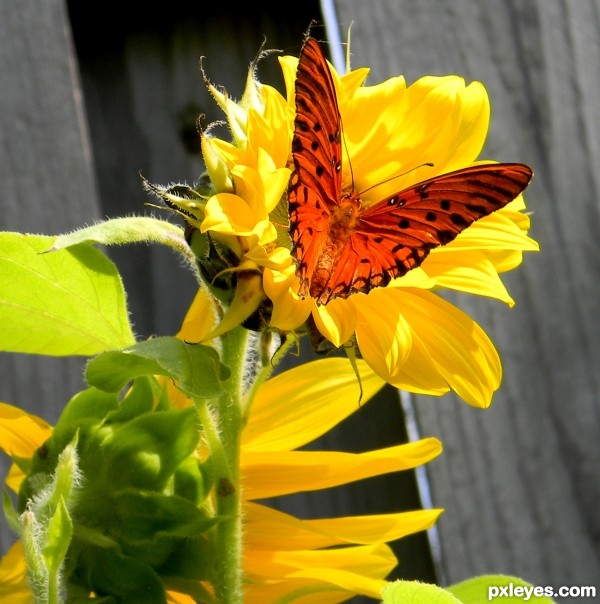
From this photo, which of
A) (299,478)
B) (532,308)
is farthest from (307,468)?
(532,308)

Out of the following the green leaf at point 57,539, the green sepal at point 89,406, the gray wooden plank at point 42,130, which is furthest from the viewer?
the gray wooden plank at point 42,130

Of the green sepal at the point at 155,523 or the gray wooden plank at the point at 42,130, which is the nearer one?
the green sepal at the point at 155,523

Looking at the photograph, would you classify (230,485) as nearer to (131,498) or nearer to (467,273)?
(131,498)

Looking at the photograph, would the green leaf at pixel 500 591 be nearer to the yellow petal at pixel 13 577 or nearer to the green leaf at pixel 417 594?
the green leaf at pixel 417 594

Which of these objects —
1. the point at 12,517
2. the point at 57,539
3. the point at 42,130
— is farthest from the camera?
the point at 42,130

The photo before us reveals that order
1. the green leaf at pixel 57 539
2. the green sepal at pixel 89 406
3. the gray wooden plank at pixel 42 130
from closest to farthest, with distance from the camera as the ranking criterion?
the green leaf at pixel 57 539, the green sepal at pixel 89 406, the gray wooden plank at pixel 42 130

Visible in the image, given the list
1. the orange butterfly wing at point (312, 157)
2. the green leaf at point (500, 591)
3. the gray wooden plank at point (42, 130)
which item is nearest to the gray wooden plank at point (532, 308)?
the gray wooden plank at point (42, 130)

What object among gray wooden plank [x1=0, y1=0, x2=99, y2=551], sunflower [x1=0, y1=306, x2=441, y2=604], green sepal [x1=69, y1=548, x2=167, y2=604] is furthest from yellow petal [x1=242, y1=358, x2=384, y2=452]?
gray wooden plank [x1=0, y1=0, x2=99, y2=551]
